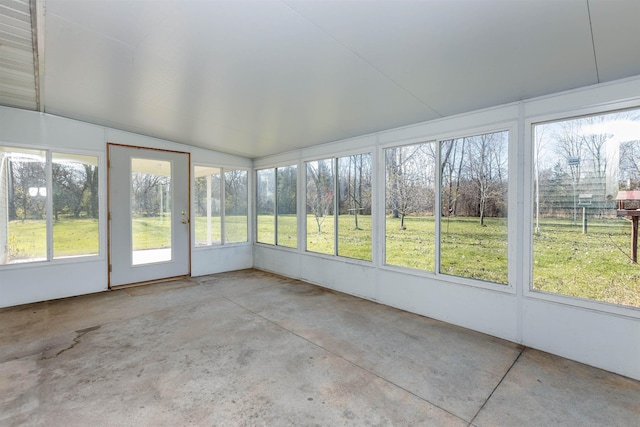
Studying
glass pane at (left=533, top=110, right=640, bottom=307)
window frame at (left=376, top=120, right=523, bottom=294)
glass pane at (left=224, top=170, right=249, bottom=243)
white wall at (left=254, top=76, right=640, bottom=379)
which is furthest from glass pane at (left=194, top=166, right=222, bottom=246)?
glass pane at (left=533, top=110, right=640, bottom=307)

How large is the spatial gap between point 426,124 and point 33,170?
5.50 meters

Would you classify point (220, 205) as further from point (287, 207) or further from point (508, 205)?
point (508, 205)

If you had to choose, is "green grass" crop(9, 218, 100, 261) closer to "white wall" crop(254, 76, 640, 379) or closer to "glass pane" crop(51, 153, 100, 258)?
"glass pane" crop(51, 153, 100, 258)

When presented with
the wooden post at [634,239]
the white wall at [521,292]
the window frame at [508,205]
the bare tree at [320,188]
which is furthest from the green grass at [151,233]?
the wooden post at [634,239]

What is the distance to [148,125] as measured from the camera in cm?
446

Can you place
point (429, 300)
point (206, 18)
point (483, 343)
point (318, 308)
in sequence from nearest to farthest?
point (206, 18) → point (483, 343) → point (429, 300) → point (318, 308)

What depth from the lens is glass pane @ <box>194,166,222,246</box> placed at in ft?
18.7

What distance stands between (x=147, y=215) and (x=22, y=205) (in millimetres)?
1539

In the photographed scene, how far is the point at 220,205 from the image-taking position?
6.02 m

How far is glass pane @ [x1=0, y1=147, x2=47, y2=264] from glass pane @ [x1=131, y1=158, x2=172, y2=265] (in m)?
1.12

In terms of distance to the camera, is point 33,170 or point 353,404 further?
point 33,170

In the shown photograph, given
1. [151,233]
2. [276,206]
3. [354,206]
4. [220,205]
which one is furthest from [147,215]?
[354,206]

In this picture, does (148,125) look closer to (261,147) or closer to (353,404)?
(261,147)

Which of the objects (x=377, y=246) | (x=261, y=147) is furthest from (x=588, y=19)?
(x=261, y=147)
